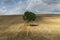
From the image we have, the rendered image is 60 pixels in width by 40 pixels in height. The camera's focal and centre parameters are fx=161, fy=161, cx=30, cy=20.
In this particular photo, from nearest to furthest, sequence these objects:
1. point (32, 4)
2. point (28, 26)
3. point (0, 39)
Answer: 1. point (0, 39)
2. point (28, 26)
3. point (32, 4)

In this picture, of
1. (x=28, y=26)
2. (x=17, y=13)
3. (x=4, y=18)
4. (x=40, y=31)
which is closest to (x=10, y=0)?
(x=17, y=13)

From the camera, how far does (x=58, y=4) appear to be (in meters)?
2.37

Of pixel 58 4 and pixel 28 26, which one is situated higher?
pixel 58 4

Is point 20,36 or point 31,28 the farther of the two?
point 31,28

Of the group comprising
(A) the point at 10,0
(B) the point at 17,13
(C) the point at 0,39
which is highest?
(A) the point at 10,0

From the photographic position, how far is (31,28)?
5.36 feet

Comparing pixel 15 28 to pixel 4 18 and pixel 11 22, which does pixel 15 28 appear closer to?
pixel 11 22

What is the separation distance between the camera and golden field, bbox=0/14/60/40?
1.43 meters

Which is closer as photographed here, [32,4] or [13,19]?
[13,19]

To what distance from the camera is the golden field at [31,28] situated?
56.4 inches

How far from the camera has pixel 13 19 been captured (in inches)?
76.0

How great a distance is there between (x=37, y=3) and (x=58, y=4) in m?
0.31

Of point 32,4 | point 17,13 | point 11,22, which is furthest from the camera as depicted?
point 32,4

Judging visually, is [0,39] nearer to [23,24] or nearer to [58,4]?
[23,24]
